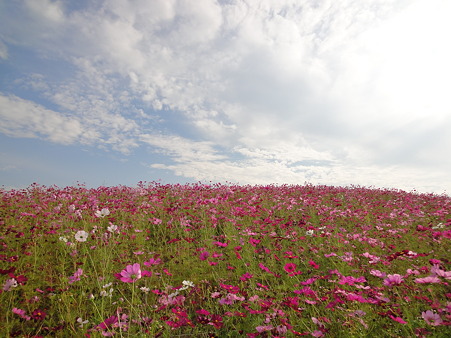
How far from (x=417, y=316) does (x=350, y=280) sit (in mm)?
803

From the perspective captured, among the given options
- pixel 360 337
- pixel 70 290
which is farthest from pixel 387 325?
pixel 70 290

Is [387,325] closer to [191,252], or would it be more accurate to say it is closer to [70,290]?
[191,252]

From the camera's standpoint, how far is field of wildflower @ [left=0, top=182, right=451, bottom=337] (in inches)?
105

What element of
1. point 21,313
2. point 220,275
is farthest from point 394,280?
point 21,313

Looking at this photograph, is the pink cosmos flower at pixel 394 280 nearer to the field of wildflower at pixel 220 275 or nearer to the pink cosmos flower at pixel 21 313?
the field of wildflower at pixel 220 275

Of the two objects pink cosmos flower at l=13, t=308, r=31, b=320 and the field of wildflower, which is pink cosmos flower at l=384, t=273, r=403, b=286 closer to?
the field of wildflower

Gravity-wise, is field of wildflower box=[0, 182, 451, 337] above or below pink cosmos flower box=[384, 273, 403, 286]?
below

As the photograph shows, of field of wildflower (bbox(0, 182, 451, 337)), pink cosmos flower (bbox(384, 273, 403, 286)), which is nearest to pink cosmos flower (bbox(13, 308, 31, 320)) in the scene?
field of wildflower (bbox(0, 182, 451, 337))

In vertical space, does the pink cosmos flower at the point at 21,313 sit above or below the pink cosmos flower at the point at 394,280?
below

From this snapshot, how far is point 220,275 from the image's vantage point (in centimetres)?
421

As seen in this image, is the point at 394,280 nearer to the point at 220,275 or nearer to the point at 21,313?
the point at 220,275

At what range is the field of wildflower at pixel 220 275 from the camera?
105 inches

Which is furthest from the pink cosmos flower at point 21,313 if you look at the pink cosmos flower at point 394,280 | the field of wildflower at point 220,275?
the pink cosmos flower at point 394,280

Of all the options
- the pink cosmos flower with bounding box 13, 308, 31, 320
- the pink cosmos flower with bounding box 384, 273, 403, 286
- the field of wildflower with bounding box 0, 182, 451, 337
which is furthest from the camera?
the pink cosmos flower with bounding box 13, 308, 31, 320
